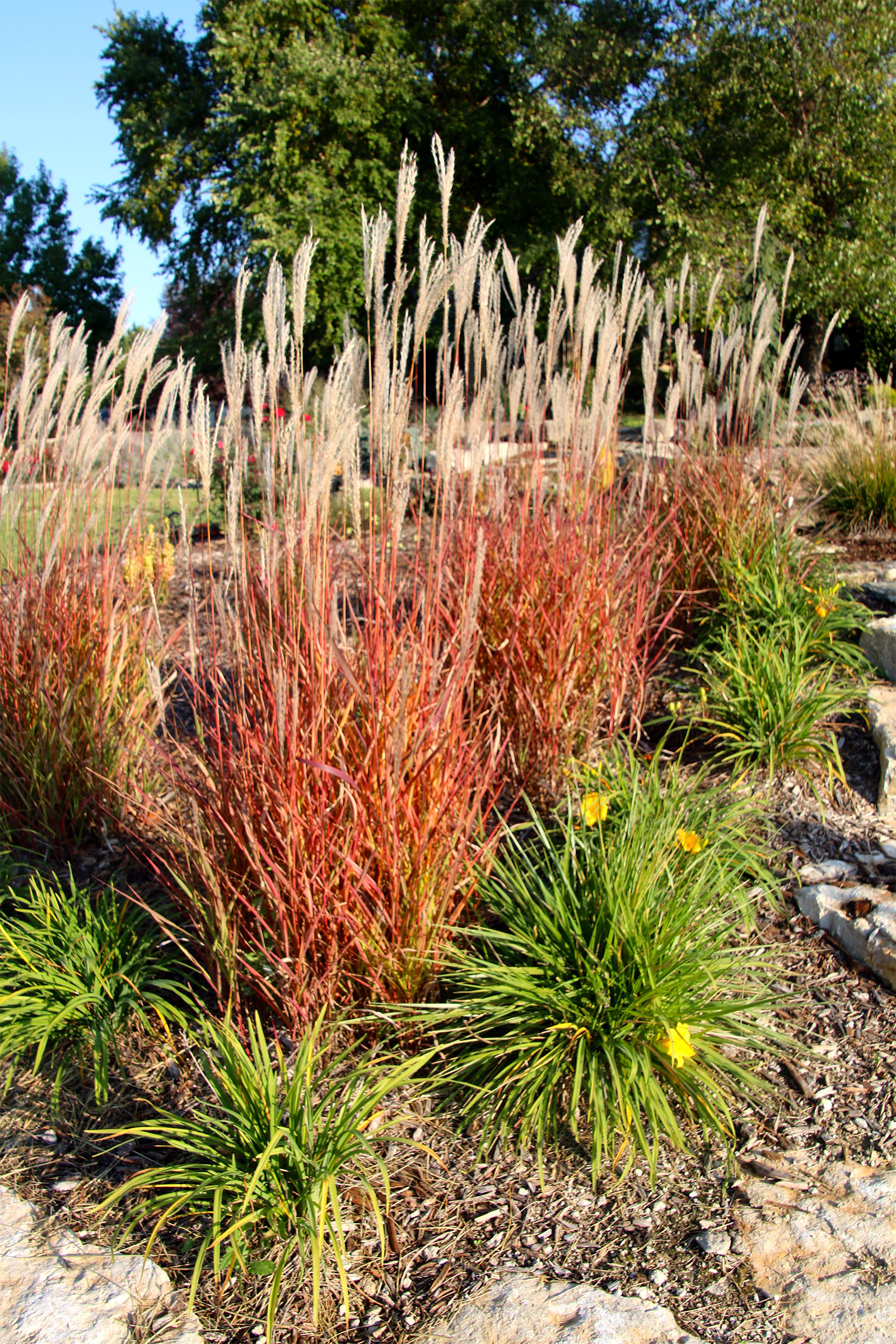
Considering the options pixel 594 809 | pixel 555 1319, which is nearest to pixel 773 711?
pixel 594 809

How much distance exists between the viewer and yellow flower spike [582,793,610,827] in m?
2.53

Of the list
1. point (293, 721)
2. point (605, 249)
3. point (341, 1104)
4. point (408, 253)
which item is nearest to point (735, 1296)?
point (341, 1104)

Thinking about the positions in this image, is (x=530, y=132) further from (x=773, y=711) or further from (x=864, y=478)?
(x=773, y=711)

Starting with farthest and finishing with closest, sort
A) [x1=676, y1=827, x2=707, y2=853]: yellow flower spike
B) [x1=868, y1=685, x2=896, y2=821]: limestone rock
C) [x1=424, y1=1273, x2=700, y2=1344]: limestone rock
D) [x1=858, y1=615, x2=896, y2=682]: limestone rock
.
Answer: [x1=858, y1=615, x2=896, y2=682]: limestone rock, [x1=868, y1=685, x2=896, y2=821]: limestone rock, [x1=676, y1=827, x2=707, y2=853]: yellow flower spike, [x1=424, y1=1273, x2=700, y2=1344]: limestone rock

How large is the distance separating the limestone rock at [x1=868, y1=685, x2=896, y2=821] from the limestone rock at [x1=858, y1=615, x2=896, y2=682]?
99mm

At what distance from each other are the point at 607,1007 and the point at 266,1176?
2.73 feet

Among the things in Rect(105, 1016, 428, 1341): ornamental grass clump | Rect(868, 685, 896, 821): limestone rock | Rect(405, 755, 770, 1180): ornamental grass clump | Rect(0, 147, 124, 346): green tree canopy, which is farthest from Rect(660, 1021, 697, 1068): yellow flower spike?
Rect(0, 147, 124, 346): green tree canopy

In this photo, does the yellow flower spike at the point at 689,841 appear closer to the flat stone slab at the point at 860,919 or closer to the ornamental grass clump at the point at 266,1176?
the flat stone slab at the point at 860,919

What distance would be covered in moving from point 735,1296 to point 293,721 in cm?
142

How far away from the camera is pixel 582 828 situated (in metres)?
2.62

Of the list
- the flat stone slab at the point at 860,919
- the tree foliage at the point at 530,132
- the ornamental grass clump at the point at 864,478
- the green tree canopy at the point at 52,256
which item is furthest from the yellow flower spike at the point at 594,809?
the green tree canopy at the point at 52,256

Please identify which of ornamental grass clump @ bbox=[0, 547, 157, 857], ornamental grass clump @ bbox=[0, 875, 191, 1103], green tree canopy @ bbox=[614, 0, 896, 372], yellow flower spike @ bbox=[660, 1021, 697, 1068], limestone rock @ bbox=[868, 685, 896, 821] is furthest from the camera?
green tree canopy @ bbox=[614, 0, 896, 372]

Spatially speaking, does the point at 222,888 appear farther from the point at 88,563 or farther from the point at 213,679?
the point at 88,563

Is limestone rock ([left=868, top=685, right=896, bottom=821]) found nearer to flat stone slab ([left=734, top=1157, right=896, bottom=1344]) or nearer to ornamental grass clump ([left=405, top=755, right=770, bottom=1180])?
ornamental grass clump ([left=405, top=755, right=770, bottom=1180])
